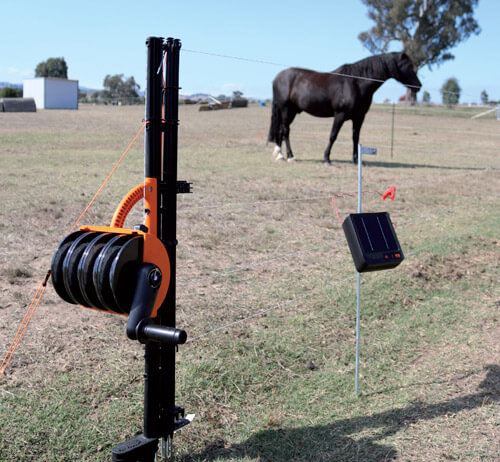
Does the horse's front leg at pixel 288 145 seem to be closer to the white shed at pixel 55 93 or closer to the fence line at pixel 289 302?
the fence line at pixel 289 302

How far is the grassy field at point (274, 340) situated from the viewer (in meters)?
2.83

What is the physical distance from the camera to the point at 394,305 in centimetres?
477

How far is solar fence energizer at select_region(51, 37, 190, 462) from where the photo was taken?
2.13m

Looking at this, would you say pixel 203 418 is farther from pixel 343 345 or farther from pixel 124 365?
pixel 343 345

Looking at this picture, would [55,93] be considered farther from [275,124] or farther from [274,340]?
[274,340]

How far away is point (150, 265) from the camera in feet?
7.25

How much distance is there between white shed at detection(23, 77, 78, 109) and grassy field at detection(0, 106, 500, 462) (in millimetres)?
36759

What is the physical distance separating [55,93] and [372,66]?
36.2m

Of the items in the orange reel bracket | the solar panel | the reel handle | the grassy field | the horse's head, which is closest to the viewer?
the reel handle

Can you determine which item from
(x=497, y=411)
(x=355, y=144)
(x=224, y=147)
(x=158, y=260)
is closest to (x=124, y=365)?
(x=158, y=260)

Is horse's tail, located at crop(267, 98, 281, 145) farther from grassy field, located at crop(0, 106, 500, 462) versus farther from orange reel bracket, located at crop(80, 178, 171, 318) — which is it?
orange reel bracket, located at crop(80, 178, 171, 318)

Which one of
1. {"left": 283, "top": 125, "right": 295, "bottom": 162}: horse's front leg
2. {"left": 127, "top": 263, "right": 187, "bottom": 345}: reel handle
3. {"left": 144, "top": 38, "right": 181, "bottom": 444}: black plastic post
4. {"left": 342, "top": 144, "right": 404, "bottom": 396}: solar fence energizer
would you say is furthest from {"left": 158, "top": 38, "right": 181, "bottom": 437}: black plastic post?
{"left": 283, "top": 125, "right": 295, "bottom": 162}: horse's front leg

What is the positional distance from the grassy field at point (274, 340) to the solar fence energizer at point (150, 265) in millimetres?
379

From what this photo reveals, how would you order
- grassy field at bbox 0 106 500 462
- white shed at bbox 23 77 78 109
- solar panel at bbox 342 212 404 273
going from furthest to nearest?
white shed at bbox 23 77 78 109 < solar panel at bbox 342 212 404 273 < grassy field at bbox 0 106 500 462
